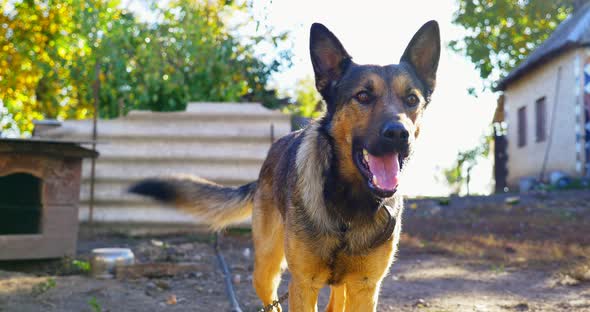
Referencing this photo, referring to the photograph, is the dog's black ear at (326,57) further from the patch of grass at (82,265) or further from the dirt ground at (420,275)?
the patch of grass at (82,265)

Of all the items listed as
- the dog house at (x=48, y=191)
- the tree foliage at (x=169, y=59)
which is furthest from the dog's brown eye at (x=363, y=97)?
the tree foliage at (x=169, y=59)

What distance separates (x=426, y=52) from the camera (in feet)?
12.7

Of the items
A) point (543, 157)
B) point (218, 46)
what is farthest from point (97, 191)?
point (543, 157)

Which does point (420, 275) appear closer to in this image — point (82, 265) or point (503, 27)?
point (82, 265)

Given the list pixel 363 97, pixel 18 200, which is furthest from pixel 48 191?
pixel 363 97

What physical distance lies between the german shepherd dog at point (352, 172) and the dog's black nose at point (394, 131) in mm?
14

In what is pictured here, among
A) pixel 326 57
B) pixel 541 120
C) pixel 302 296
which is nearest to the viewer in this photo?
pixel 302 296

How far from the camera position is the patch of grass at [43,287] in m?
5.08

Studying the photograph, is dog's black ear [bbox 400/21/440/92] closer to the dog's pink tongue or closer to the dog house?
the dog's pink tongue

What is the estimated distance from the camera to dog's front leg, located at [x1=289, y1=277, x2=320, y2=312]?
3480 millimetres

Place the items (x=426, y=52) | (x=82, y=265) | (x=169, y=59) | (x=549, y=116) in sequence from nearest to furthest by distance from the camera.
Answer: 1. (x=426, y=52)
2. (x=82, y=265)
3. (x=169, y=59)
4. (x=549, y=116)

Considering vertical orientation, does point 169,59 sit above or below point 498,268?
above

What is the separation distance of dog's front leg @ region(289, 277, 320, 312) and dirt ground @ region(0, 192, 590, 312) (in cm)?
152

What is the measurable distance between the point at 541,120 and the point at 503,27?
4812 millimetres
